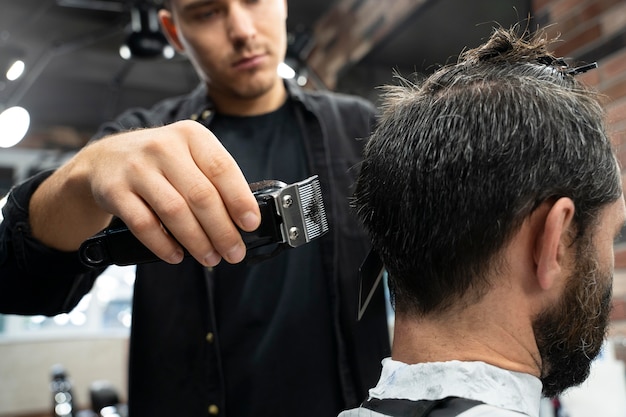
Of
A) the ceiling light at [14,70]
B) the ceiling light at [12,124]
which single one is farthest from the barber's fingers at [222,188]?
the ceiling light at [12,124]

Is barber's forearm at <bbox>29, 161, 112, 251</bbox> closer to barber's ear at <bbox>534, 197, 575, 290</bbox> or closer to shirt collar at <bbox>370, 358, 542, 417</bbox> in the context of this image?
shirt collar at <bbox>370, 358, 542, 417</bbox>

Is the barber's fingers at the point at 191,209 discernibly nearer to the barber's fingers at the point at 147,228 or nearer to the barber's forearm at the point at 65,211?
the barber's fingers at the point at 147,228

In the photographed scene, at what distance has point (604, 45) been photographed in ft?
6.43

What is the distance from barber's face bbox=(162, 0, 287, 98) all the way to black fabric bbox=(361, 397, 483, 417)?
0.76 metres

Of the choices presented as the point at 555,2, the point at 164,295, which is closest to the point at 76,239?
the point at 164,295

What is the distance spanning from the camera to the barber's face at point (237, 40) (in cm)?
130

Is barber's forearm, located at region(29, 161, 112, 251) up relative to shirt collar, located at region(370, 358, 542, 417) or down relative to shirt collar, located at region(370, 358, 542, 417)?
up

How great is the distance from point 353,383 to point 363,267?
302 millimetres

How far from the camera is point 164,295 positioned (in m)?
Result: 1.28

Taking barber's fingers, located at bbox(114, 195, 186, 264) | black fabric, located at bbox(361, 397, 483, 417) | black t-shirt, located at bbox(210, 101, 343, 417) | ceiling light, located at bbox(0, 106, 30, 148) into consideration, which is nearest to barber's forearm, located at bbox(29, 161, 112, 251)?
barber's fingers, located at bbox(114, 195, 186, 264)

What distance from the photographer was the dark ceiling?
9.46 feet

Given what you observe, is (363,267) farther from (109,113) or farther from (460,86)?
(109,113)

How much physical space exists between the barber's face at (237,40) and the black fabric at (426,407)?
29.9 inches

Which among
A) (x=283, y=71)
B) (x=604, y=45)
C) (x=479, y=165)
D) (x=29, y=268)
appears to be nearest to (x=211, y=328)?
(x=29, y=268)
